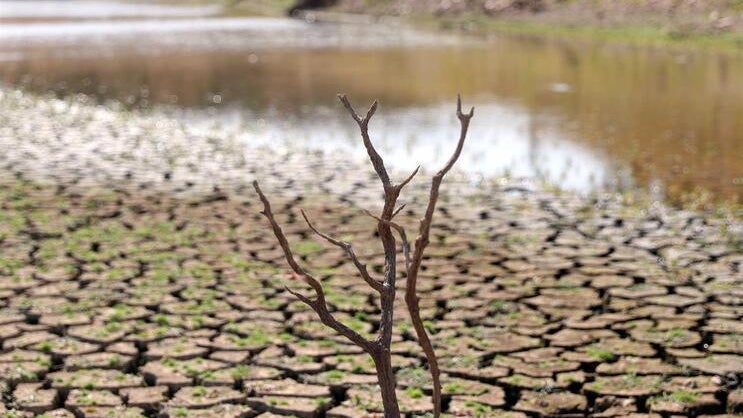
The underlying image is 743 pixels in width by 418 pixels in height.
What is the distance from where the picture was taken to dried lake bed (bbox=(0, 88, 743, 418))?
4.67 metres

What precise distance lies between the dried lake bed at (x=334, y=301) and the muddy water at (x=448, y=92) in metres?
1.54

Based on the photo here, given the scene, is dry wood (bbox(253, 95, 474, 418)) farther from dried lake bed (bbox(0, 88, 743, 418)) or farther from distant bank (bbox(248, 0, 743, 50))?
distant bank (bbox(248, 0, 743, 50))

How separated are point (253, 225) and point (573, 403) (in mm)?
3447

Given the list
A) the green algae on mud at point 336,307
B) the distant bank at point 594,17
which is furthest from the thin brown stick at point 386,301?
the distant bank at point 594,17

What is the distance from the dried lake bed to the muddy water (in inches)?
60.7

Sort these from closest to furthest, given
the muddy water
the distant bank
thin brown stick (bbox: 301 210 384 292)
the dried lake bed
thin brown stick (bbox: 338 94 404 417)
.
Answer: thin brown stick (bbox: 301 210 384 292) → thin brown stick (bbox: 338 94 404 417) → the dried lake bed → the muddy water → the distant bank

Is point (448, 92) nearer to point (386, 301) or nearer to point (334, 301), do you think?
point (334, 301)

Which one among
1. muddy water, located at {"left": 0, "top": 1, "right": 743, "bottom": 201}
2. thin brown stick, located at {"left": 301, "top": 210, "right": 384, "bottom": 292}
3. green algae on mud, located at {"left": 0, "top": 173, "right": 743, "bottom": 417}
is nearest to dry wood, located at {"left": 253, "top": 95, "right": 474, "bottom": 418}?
thin brown stick, located at {"left": 301, "top": 210, "right": 384, "bottom": 292}

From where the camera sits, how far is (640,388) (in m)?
4.71

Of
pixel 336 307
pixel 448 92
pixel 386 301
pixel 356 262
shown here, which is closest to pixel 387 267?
pixel 386 301

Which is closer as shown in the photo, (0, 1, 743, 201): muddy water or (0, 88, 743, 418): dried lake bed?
(0, 88, 743, 418): dried lake bed

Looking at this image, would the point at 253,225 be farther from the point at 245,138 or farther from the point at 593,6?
the point at 593,6

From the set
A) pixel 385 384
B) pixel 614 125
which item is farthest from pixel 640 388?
pixel 614 125

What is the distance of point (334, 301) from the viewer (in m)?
5.90
